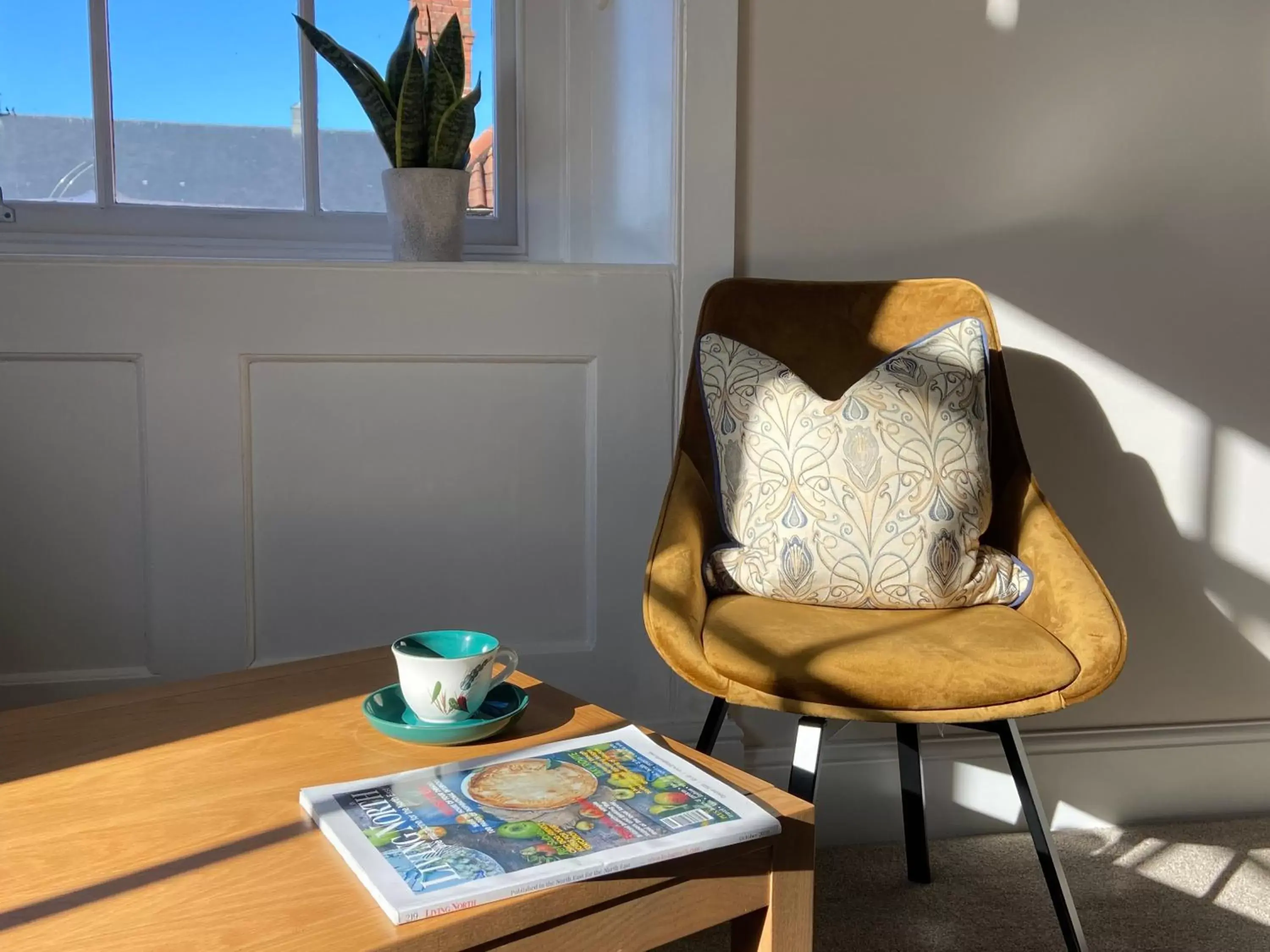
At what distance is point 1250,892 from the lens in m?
1.63

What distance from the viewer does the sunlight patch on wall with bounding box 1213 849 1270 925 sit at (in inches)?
61.9

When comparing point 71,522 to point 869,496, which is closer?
point 869,496

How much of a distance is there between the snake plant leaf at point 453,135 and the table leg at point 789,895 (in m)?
1.27

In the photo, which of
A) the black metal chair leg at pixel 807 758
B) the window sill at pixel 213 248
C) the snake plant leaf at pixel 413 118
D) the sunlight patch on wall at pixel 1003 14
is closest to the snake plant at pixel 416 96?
the snake plant leaf at pixel 413 118

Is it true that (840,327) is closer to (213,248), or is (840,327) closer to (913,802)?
(913,802)

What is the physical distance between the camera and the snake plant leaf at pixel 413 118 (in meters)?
1.68

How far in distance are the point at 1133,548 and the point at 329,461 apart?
52.3 inches

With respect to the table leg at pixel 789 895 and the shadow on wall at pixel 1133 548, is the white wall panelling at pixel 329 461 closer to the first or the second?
the shadow on wall at pixel 1133 548

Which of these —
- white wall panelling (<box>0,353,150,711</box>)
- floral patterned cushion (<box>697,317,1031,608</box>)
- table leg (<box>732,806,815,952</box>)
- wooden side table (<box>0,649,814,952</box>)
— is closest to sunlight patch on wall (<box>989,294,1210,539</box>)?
floral patterned cushion (<box>697,317,1031,608</box>)

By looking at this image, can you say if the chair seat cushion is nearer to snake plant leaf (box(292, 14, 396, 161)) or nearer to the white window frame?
snake plant leaf (box(292, 14, 396, 161))

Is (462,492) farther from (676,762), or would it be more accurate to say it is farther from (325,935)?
(325,935)

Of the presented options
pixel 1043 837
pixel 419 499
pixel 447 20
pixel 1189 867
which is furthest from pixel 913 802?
pixel 447 20

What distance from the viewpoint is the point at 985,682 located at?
120 cm

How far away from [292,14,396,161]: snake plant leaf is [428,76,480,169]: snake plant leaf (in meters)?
0.06
